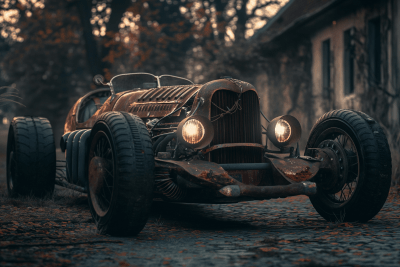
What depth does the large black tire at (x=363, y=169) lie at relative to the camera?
5016 mm

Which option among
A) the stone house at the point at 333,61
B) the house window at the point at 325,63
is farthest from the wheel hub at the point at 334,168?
the house window at the point at 325,63

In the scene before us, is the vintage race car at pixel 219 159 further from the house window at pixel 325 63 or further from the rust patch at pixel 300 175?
the house window at pixel 325 63

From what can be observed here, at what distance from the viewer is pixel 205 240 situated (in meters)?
4.49

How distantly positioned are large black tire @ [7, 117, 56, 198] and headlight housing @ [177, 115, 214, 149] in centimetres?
302

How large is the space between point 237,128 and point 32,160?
320 centimetres

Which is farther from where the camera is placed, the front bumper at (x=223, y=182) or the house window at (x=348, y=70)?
the house window at (x=348, y=70)

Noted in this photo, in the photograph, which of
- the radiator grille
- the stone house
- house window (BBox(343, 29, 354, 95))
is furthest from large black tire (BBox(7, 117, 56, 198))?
house window (BBox(343, 29, 354, 95))

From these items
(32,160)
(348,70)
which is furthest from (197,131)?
(348,70)

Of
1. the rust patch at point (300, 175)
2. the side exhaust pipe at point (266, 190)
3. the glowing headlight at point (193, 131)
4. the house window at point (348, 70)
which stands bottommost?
the side exhaust pipe at point (266, 190)

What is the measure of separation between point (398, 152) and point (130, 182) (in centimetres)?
571

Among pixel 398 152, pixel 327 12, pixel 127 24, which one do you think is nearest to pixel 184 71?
pixel 127 24

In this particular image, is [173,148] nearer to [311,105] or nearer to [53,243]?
[53,243]

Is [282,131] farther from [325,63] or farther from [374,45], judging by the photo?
[325,63]

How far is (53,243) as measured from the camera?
4172 mm
